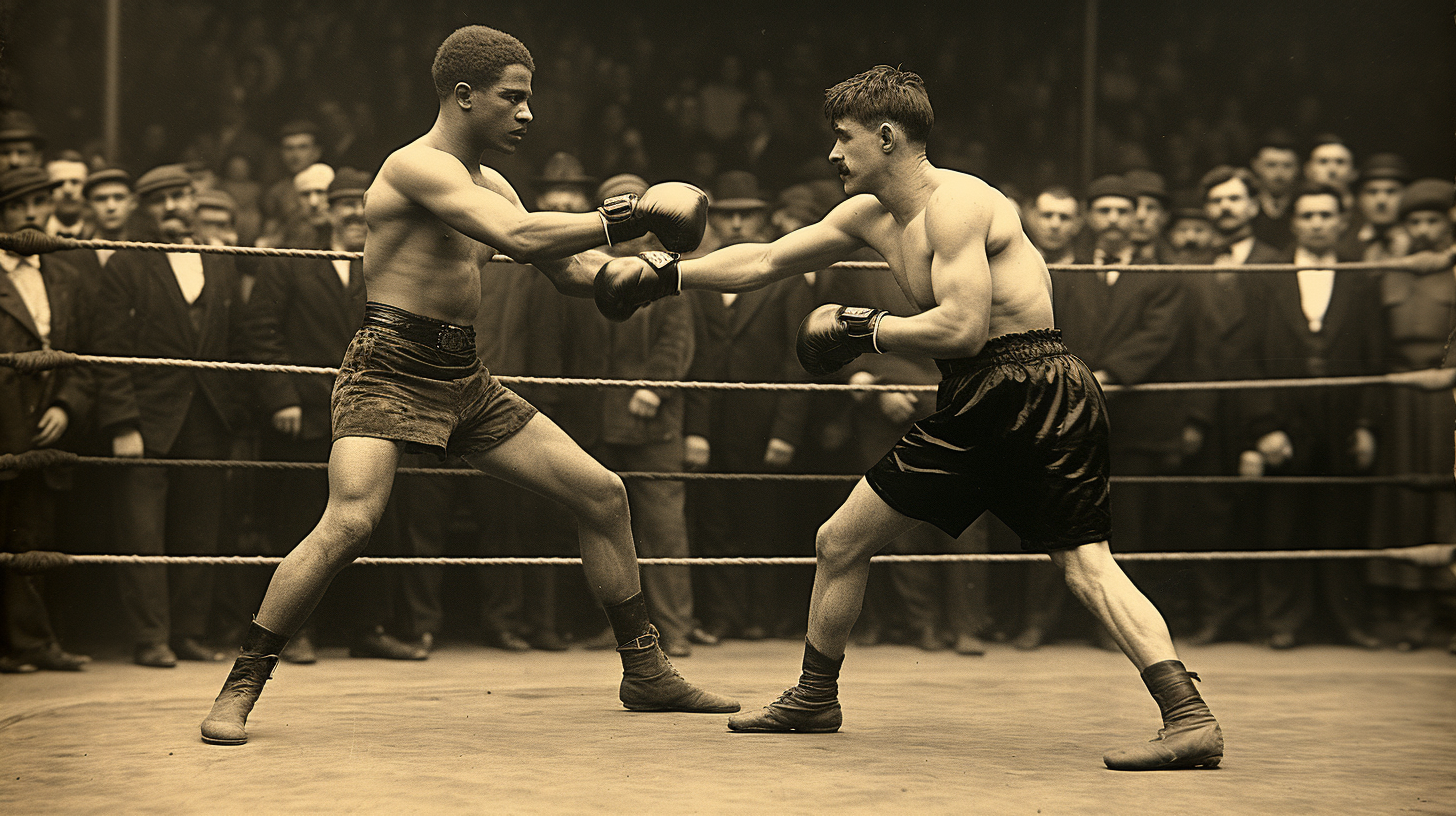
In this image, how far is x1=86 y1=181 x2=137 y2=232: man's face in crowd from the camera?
420 cm

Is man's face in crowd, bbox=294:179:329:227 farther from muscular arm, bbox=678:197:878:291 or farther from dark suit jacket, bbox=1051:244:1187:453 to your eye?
dark suit jacket, bbox=1051:244:1187:453

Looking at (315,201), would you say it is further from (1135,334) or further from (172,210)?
(1135,334)

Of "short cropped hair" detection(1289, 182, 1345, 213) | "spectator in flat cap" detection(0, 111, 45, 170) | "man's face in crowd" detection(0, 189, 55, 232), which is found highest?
"spectator in flat cap" detection(0, 111, 45, 170)

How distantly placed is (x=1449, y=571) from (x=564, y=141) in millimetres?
3938

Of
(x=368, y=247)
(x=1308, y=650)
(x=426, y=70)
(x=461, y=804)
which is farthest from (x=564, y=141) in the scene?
(x=461, y=804)

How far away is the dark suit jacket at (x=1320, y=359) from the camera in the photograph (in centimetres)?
435

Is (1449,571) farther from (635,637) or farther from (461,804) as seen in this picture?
(461,804)

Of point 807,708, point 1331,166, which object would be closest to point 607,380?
point 807,708

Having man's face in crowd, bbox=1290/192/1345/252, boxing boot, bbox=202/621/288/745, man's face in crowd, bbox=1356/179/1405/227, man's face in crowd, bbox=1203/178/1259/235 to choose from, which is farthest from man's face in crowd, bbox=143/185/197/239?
man's face in crowd, bbox=1356/179/1405/227

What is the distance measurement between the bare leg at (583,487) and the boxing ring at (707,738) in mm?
322

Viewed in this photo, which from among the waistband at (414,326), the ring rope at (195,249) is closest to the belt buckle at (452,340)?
the waistband at (414,326)

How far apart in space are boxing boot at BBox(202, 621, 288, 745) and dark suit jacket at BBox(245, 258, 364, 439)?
1.67m

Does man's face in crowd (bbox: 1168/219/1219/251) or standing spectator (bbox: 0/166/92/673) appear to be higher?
man's face in crowd (bbox: 1168/219/1219/251)

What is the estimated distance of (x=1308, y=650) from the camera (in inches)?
171
